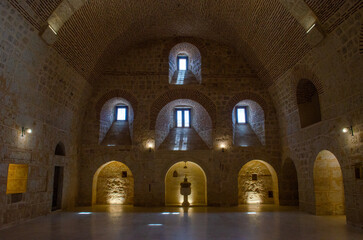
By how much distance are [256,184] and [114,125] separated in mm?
7555

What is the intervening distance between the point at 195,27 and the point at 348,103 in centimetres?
734

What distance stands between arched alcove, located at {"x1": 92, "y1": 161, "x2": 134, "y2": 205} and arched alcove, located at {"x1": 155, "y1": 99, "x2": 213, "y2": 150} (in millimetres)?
2268

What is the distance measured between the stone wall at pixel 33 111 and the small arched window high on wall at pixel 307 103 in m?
8.89

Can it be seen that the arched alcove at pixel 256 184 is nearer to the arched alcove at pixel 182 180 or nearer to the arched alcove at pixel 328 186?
the arched alcove at pixel 182 180

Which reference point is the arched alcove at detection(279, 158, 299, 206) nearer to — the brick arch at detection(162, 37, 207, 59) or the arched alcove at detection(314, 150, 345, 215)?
the arched alcove at detection(314, 150, 345, 215)

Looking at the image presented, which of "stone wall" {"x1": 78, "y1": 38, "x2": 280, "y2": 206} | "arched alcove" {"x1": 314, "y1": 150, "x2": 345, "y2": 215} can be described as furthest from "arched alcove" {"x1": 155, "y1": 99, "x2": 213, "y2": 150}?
"arched alcove" {"x1": 314, "y1": 150, "x2": 345, "y2": 215}

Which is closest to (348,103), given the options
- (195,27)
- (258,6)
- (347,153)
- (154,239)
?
(347,153)

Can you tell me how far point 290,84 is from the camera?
1096 cm

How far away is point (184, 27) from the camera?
41.6ft

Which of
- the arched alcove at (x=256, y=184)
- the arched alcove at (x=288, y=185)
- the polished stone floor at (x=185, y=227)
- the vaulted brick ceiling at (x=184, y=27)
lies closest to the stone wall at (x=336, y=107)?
the vaulted brick ceiling at (x=184, y=27)

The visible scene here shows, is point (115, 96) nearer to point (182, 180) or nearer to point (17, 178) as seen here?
point (182, 180)

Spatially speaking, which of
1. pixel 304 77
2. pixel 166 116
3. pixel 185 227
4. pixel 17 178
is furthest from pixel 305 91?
pixel 17 178

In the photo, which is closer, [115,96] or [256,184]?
[115,96]

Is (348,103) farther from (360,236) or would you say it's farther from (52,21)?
(52,21)
